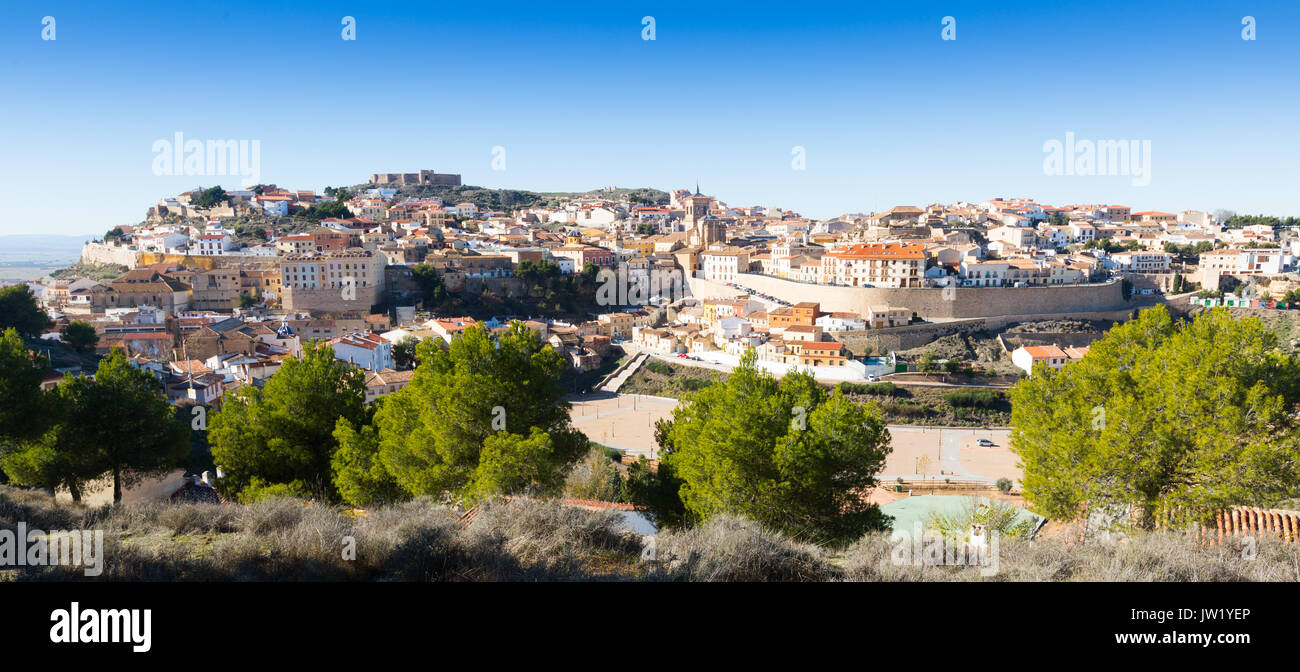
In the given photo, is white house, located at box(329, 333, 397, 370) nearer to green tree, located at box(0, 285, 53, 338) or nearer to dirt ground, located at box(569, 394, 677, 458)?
dirt ground, located at box(569, 394, 677, 458)

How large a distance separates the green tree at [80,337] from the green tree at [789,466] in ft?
90.5

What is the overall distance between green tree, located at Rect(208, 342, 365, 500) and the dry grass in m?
3.72

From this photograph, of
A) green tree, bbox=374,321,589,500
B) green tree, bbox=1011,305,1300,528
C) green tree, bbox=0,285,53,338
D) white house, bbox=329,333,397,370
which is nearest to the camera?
green tree, bbox=1011,305,1300,528

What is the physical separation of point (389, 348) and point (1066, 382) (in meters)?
25.8

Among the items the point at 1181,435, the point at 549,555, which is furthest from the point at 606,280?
the point at 549,555

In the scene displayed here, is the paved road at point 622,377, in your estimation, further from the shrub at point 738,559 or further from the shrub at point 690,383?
the shrub at point 738,559

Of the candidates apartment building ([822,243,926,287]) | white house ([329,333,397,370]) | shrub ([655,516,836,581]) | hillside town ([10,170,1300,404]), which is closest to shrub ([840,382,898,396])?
hillside town ([10,170,1300,404])

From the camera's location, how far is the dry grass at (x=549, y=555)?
13.0 feet

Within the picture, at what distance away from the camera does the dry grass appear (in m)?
3.95

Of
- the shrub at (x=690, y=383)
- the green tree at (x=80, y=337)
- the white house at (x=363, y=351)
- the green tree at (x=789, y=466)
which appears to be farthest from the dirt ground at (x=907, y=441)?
the green tree at (x=80, y=337)

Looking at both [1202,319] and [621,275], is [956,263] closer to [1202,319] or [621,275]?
[621,275]

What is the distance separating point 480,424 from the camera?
25.8 feet

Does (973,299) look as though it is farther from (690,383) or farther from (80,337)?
(80,337)
